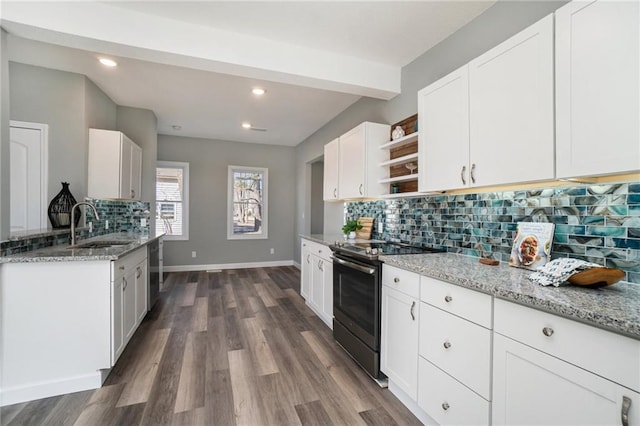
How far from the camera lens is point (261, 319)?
3336mm

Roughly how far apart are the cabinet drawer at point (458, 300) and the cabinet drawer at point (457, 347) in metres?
0.03

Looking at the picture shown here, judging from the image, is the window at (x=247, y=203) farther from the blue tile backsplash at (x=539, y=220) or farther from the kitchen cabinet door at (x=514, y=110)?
the kitchen cabinet door at (x=514, y=110)

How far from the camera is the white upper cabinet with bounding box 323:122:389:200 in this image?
2957 mm

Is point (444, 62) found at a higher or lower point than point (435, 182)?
higher

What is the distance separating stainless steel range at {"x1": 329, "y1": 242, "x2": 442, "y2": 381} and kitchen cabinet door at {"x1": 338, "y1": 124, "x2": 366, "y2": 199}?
2.51ft

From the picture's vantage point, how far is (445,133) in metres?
1.98

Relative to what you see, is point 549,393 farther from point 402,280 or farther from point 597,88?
point 597,88

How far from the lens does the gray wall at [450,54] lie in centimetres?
179

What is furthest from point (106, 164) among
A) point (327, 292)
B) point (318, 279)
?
point (327, 292)

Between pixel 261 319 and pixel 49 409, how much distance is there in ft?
6.03

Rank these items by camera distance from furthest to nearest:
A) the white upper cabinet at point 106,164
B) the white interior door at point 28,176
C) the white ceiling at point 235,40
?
1. the white upper cabinet at point 106,164
2. the white interior door at point 28,176
3. the white ceiling at point 235,40

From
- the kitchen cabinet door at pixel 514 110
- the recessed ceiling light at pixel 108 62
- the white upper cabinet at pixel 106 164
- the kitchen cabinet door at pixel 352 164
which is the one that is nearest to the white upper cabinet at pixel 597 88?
the kitchen cabinet door at pixel 514 110

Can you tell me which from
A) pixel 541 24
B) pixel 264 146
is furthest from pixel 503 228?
pixel 264 146

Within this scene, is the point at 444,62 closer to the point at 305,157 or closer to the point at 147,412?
the point at 147,412
